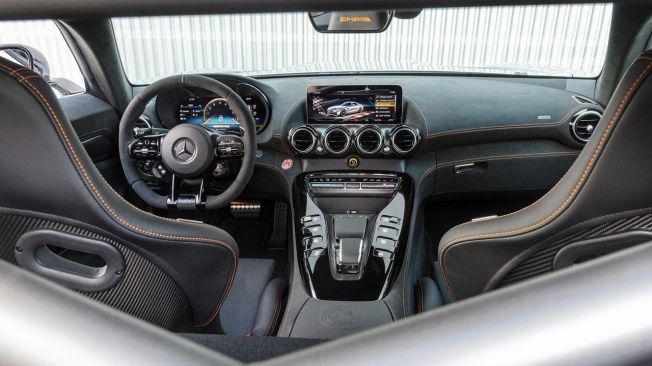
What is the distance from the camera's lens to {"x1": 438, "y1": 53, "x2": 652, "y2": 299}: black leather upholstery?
4.08ft

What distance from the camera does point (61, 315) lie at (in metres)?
0.42

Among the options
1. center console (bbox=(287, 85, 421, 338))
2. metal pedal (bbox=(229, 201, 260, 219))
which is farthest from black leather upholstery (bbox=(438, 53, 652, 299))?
metal pedal (bbox=(229, 201, 260, 219))

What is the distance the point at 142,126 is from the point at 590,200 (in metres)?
2.33

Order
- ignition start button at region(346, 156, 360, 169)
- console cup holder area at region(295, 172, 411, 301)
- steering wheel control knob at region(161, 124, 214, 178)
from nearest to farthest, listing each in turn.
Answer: steering wheel control knob at region(161, 124, 214, 178) → console cup holder area at region(295, 172, 411, 301) → ignition start button at region(346, 156, 360, 169)

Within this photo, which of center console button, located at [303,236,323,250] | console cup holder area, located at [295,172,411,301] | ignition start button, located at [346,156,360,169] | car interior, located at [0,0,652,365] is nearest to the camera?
car interior, located at [0,0,652,365]

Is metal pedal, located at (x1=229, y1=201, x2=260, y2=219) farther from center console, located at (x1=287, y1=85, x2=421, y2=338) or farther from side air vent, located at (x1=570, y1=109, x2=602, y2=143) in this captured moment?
side air vent, located at (x1=570, y1=109, x2=602, y2=143)

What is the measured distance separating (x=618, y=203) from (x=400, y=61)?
2.57m

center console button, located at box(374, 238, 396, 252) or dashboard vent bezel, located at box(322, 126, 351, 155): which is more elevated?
dashboard vent bezel, located at box(322, 126, 351, 155)

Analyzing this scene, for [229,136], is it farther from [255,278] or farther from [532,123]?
[532,123]

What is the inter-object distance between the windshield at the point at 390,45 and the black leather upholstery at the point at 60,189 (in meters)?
1.96

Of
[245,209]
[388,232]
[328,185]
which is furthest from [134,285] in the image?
[245,209]

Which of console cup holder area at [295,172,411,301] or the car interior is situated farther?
console cup holder area at [295,172,411,301]

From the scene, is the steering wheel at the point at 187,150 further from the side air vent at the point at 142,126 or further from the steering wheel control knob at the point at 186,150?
the side air vent at the point at 142,126

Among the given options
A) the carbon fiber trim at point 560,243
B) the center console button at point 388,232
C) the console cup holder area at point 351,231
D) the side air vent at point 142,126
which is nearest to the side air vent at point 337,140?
the console cup holder area at point 351,231
